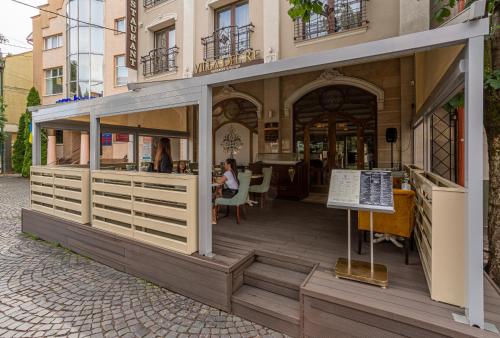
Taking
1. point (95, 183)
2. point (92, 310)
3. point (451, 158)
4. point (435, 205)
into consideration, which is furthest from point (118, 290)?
point (451, 158)

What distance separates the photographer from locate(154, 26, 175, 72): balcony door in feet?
32.6

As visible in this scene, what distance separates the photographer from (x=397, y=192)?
3.23 m

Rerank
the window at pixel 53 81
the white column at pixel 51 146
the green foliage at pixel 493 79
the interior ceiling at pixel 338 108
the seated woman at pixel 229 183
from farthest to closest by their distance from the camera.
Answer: the window at pixel 53 81
the white column at pixel 51 146
the interior ceiling at pixel 338 108
the seated woman at pixel 229 183
the green foliage at pixel 493 79

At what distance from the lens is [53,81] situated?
17562mm

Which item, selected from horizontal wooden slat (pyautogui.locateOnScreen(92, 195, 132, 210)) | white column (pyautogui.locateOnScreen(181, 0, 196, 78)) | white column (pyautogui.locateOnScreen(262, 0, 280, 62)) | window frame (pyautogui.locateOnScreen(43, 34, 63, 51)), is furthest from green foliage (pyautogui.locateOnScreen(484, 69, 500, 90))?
window frame (pyautogui.locateOnScreen(43, 34, 63, 51))

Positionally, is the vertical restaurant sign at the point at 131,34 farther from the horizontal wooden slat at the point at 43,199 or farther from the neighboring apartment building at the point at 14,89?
the neighboring apartment building at the point at 14,89

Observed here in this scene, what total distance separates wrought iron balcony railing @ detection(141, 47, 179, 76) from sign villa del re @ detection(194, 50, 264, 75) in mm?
1365

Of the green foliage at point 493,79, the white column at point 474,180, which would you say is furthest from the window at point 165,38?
the white column at point 474,180

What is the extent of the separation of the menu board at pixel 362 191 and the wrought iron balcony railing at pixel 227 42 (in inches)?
246

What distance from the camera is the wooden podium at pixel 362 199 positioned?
2.63m

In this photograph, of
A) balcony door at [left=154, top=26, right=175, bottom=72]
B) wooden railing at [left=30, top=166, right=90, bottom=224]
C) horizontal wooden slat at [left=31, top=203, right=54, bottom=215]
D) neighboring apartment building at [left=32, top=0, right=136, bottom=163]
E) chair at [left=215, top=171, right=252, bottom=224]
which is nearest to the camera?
wooden railing at [left=30, top=166, right=90, bottom=224]

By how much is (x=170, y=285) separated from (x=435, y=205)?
118 inches

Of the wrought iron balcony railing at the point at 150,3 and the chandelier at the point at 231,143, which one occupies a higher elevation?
the wrought iron balcony railing at the point at 150,3

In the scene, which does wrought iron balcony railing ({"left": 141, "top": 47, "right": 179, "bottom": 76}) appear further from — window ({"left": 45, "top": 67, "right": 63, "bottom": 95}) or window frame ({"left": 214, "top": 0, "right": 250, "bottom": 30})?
window ({"left": 45, "top": 67, "right": 63, "bottom": 95})
